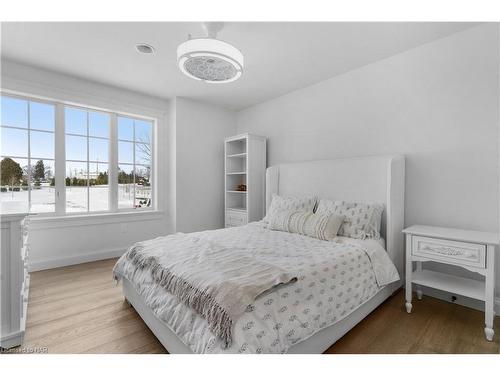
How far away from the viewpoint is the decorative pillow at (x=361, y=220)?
235cm

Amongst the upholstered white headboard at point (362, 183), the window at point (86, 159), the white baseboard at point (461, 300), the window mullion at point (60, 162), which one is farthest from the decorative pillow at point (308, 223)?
the window mullion at point (60, 162)

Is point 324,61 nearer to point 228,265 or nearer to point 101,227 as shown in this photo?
point 228,265

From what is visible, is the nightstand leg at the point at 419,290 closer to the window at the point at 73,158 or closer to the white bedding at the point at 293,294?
the white bedding at the point at 293,294

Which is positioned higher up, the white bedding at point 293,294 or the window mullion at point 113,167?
the window mullion at point 113,167

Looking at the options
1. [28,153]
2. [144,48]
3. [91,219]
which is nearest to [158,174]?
[91,219]

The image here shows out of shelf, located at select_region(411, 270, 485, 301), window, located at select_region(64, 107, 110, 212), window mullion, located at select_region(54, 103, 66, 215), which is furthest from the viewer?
window, located at select_region(64, 107, 110, 212)

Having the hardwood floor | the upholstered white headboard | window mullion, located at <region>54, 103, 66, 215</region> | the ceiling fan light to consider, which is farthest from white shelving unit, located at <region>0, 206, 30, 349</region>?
the upholstered white headboard

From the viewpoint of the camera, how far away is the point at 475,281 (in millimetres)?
2055

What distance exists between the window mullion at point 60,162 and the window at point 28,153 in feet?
0.15

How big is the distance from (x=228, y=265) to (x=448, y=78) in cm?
260

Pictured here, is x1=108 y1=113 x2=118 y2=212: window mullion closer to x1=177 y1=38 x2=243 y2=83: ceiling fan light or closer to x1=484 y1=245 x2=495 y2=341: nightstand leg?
x1=177 y1=38 x2=243 y2=83: ceiling fan light

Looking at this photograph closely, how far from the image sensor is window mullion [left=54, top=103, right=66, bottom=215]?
3221 mm

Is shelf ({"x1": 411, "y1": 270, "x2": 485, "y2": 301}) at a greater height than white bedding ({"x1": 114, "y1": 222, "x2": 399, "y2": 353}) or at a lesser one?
lesser

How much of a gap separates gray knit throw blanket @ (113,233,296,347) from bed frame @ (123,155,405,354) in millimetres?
279
